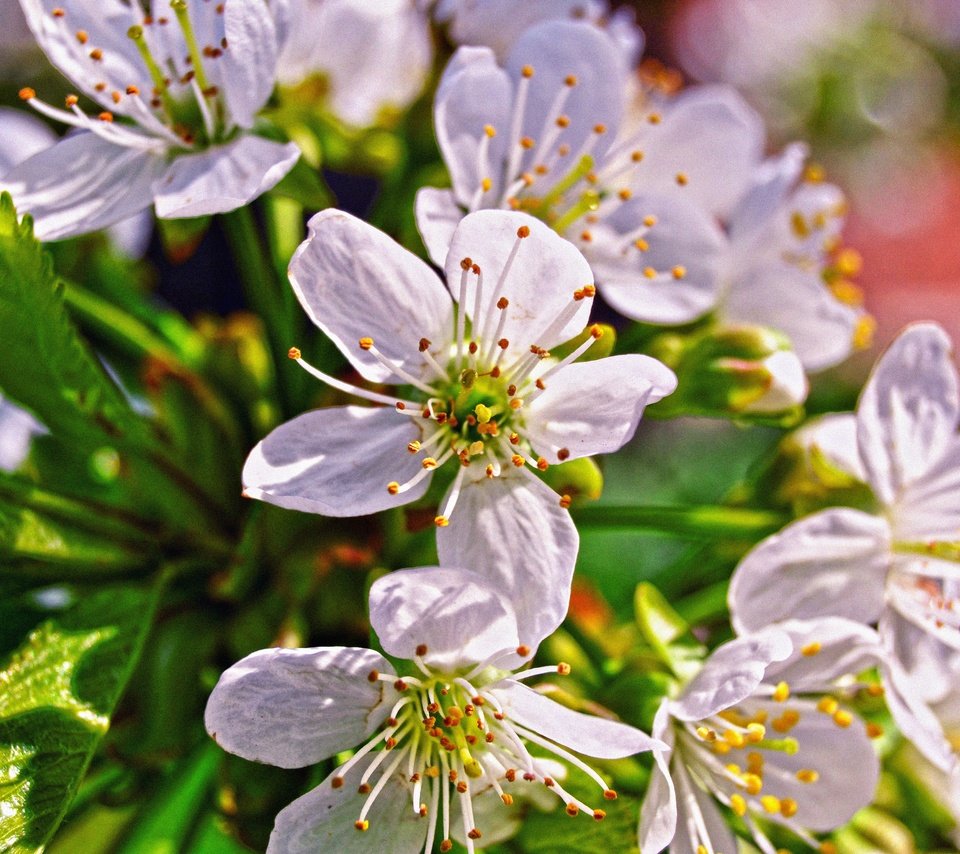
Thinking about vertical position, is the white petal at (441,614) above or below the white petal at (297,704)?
above

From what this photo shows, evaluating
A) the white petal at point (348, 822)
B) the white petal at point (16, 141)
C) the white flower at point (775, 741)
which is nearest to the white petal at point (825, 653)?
the white flower at point (775, 741)

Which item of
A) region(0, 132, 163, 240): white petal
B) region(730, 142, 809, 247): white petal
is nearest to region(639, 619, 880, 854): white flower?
region(730, 142, 809, 247): white petal

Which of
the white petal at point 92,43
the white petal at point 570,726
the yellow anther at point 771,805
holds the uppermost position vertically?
the white petal at point 92,43

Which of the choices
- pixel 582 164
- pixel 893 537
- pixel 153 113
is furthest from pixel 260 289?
pixel 893 537

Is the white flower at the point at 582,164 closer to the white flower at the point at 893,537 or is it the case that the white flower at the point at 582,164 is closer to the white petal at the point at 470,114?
the white petal at the point at 470,114

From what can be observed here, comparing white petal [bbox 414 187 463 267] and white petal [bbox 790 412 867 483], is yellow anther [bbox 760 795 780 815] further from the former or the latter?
white petal [bbox 414 187 463 267]

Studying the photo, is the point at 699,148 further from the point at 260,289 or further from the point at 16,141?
the point at 16,141

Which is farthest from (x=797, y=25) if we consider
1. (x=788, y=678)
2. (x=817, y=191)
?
(x=788, y=678)
